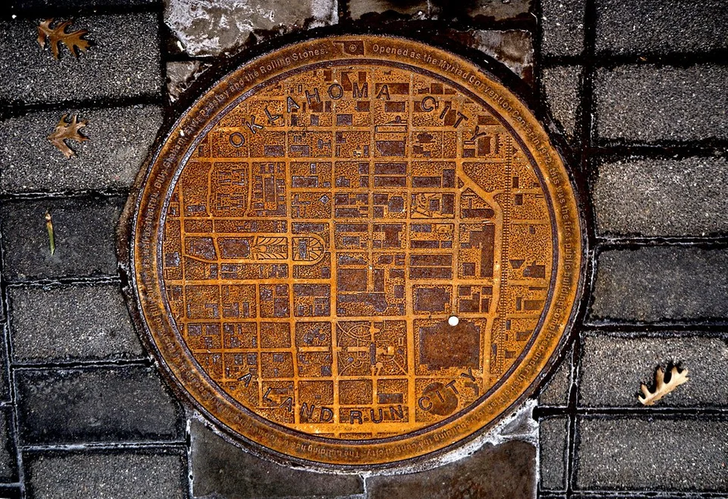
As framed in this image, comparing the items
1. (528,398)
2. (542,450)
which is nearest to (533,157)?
(528,398)

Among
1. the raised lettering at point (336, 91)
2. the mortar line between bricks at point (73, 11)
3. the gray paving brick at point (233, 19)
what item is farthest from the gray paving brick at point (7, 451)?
the raised lettering at point (336, 91)

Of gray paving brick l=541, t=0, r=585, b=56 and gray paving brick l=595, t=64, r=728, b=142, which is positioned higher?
gray paving brick l=541, t=0, r=585, b=56

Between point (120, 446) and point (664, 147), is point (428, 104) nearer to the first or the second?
point (664, 147)

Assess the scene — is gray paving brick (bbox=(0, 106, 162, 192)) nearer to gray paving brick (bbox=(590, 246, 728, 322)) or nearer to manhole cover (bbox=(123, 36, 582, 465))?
manhole cover (bbox=(123, 36, 582, 465))

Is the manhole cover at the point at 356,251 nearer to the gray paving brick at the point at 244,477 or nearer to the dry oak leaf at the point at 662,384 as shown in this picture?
the gray paving brick at the point at 244,477

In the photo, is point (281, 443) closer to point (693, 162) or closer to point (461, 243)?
point (461, 243)

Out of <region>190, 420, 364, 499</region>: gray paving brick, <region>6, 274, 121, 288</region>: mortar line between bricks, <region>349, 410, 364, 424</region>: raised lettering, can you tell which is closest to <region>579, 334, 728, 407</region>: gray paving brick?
<region>349, 410, 364, 424</region>: raised lettering
